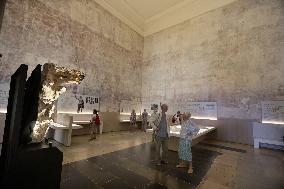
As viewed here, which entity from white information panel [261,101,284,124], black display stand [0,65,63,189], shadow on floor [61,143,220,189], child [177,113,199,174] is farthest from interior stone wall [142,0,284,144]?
black display stand [0,65,63,189]

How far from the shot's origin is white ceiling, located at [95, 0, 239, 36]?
40.1 ft

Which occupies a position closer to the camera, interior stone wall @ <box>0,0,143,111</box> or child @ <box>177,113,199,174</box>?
child @ <box>177,113,199,174</box>

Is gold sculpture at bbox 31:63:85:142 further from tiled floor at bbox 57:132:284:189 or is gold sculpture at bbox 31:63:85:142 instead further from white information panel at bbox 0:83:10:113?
white information panel at bbox 0:83:10:113

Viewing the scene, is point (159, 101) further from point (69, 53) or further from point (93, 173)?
point (93, 173)

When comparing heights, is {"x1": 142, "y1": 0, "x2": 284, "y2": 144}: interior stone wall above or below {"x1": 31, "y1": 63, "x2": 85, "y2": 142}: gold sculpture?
above

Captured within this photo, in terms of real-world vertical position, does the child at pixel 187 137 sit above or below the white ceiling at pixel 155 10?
below

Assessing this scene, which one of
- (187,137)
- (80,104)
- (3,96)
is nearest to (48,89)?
(187,137)

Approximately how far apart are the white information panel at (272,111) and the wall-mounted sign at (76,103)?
972 cm

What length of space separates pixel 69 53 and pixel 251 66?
34.5ft

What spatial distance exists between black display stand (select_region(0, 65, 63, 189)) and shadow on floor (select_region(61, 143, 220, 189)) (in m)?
1.18

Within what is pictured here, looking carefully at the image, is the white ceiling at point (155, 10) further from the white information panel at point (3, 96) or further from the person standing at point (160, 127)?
the person standing at point (160, 127)

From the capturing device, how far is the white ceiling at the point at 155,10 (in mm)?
12235

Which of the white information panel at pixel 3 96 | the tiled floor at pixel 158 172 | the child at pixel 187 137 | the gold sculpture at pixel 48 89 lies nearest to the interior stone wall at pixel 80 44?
the white information panel at pixel 3 96

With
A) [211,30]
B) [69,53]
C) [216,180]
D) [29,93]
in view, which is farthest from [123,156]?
[211,30]
